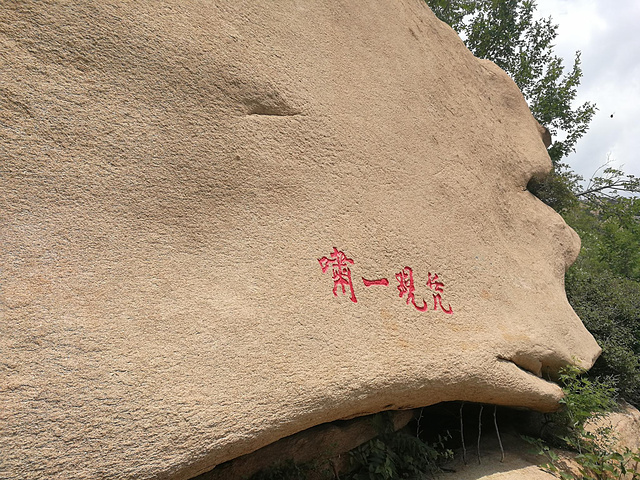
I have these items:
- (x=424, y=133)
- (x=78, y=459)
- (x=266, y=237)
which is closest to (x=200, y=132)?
(x=266, y=237)

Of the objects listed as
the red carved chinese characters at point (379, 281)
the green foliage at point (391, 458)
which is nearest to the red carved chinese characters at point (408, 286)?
the red carved chinese characters at point (379, 281)

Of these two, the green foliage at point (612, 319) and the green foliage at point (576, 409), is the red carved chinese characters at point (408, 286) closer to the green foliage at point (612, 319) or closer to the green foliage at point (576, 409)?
the green foliage at point (576, 409)

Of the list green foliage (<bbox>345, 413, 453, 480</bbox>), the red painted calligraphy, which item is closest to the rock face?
the red painted calligraphy

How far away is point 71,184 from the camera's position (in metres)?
2.12

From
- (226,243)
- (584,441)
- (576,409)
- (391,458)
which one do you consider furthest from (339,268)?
(584,441)

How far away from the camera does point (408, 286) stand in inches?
121

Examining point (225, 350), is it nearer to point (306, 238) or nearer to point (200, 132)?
point (306, 238)

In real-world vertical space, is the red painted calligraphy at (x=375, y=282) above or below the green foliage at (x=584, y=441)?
above

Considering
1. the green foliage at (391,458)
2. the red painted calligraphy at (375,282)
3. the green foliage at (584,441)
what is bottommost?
the green foliage at (584,441)

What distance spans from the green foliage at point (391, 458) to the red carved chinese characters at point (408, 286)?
88cm

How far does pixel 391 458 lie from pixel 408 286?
3.91ft

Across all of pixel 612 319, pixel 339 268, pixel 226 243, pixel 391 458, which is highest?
pixel 226 243

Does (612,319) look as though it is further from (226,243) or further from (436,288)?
(226,243)

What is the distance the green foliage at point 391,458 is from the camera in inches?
124
